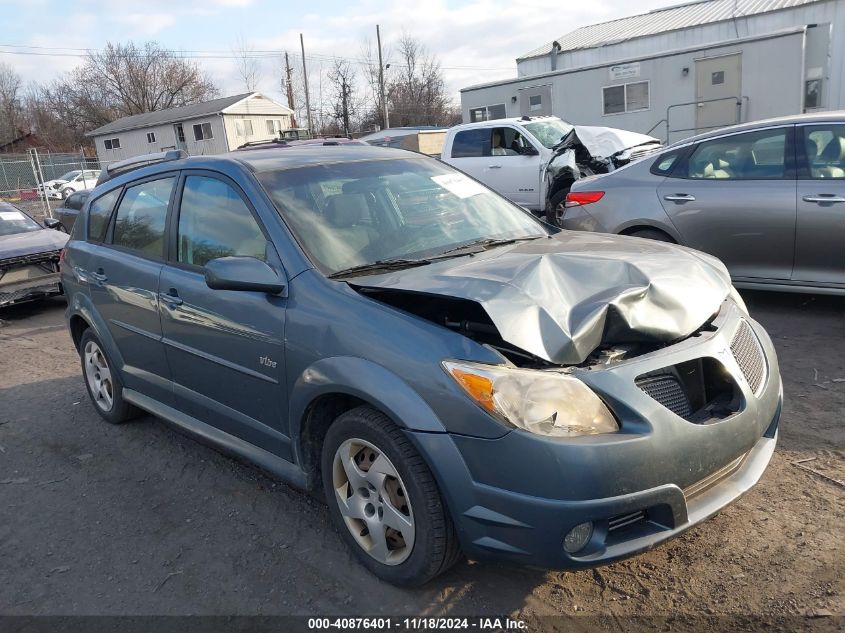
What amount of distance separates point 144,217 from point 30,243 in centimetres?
595

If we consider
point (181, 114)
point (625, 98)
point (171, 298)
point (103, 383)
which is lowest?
point (103, 383)

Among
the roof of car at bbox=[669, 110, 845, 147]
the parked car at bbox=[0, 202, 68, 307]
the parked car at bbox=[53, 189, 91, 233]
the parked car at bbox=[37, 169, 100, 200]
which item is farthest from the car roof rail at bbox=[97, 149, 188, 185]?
the parked car at bbox=[37, 169, 100, 200]

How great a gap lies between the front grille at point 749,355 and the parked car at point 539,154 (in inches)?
305

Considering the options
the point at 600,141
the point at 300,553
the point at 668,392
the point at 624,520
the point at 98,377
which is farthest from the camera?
the point at 600,141

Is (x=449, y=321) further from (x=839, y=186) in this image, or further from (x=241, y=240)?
(x=839, y=186)

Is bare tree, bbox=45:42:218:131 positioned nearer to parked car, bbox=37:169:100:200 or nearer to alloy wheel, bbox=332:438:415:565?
parked car, bbox=37:169:100:200

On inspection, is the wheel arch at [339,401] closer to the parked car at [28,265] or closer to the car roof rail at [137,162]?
the car roof rail at [137,162]

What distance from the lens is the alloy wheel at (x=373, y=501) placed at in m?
2.71

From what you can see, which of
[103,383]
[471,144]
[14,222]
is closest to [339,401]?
[103,383]

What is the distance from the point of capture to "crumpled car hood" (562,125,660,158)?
10.8 meters

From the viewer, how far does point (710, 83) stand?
18859 millimetres

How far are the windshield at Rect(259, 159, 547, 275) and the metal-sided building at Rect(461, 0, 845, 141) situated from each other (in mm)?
17192

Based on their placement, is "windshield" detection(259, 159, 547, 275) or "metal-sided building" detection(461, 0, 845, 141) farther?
"metal-sided building" detection(461, 0, 845, 141)

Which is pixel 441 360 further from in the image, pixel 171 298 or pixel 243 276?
pixel 171 298
